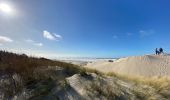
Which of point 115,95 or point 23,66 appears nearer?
point 115,95

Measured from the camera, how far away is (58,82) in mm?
7070

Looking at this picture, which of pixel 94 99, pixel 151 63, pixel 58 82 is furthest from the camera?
pixel 151 63

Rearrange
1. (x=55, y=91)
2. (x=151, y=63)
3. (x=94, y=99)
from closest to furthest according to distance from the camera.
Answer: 1. (x=94, y=99)
2. (x=55, y=91)
3. (x=151, y=63)

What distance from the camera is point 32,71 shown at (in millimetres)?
7609

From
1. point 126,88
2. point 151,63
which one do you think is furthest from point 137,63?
point 126,88

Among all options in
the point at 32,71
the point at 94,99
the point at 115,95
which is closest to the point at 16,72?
the point at 32,71

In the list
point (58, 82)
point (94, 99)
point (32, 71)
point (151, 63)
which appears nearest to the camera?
point (94, 99)

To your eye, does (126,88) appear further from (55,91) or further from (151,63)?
(151,63)

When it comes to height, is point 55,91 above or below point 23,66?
below

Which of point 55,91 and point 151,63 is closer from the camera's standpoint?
point 55,91

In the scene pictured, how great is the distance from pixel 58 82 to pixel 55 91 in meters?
0.57

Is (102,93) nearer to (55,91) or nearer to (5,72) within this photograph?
(55,91)

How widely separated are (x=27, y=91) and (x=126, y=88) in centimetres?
327

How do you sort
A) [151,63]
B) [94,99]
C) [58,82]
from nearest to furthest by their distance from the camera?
[94,99]
[58,82]
[151,63]
